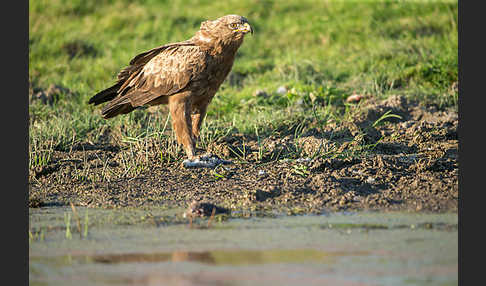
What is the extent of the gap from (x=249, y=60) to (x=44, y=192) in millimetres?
5555

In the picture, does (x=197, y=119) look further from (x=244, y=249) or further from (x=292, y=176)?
(x=244, y=249)

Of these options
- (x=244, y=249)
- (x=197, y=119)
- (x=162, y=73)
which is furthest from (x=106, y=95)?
(x=244, y=249)

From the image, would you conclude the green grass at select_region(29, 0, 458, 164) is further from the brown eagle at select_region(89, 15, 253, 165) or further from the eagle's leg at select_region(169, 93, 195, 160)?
the brown eagle at select_region(89, 15, 253, 165)

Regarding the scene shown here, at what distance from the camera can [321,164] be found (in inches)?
234

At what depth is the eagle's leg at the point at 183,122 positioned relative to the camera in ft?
21.7

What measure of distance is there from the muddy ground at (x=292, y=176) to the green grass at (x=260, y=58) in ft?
1.10

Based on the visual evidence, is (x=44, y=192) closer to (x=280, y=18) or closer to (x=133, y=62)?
(x=133, y=62)

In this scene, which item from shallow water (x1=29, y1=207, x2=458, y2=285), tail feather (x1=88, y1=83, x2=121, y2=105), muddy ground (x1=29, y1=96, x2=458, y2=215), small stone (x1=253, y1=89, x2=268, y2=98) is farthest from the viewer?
small stone (x1=253, y1=89, x2=268, y2=98)

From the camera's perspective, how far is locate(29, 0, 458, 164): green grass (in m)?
7.82

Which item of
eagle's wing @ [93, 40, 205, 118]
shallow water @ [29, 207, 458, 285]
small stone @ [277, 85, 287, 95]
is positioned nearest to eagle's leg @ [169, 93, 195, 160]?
eagle's wing @ [93, 40, 205, 118]

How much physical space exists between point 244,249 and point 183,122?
2772 millimetres

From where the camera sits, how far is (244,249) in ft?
13.3

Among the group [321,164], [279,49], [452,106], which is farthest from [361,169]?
[279,49]

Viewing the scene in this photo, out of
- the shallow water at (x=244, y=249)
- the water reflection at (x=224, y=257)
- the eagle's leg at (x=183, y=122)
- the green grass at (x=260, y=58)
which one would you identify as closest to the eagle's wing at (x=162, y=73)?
the eagle's leg at (x=183, y=122)
